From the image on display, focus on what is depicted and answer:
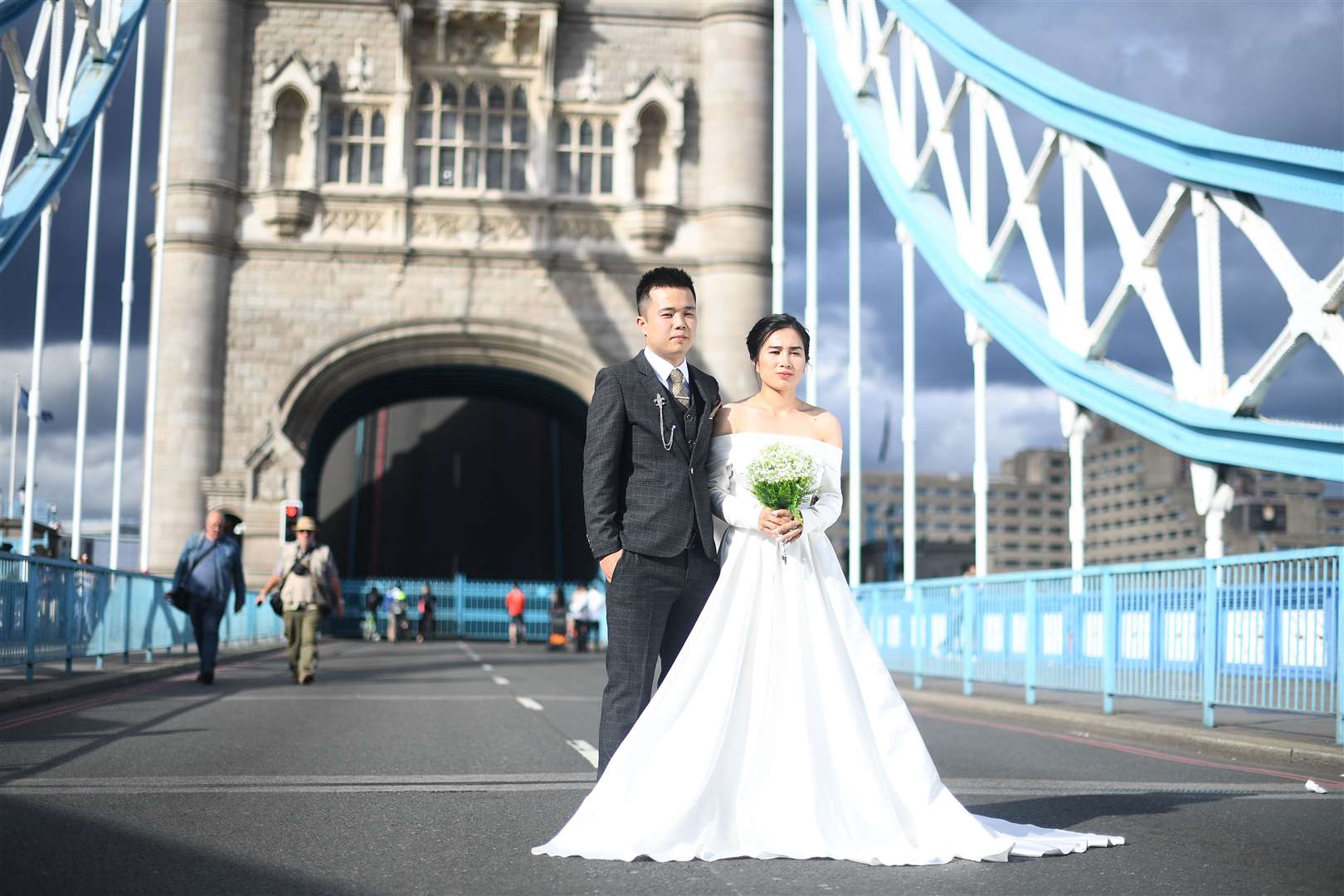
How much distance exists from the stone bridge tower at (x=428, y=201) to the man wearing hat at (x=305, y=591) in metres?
15.6

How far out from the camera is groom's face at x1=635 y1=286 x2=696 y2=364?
4.91 m

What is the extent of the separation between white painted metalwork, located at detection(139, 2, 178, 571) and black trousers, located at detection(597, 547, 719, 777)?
24927mm

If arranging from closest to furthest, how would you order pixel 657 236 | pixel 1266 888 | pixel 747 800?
pixel 1266 888
pixel 747 800
pixel 657 236

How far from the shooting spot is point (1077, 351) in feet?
49.5

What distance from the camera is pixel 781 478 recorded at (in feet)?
16.1

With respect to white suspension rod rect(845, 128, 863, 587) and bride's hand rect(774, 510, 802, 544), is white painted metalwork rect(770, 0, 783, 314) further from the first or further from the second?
bride's hand rect(774, 510, 802, 544)

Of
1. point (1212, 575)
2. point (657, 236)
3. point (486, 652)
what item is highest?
point (657, 236)

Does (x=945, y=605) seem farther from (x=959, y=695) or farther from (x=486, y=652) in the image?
(x=486, y=652)

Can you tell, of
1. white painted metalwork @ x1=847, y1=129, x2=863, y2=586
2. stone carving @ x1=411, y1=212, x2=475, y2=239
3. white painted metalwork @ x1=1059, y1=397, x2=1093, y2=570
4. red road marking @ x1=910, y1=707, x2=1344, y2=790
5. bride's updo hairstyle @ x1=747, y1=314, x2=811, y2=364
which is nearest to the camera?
bride's updo hairstyle @ x1=747, y1=314, x2=811, y2=364

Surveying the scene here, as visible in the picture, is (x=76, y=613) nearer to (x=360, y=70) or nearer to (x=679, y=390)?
(x=679, y=390)

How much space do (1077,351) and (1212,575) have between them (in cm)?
564

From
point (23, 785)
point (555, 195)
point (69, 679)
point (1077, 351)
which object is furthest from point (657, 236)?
point (23, 785)

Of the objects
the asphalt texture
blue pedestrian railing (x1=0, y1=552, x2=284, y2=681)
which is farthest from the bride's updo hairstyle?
blue pedestrian railing (x1=0, y1=552, x2=284, y2=681)

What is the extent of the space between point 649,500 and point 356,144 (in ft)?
91.5
